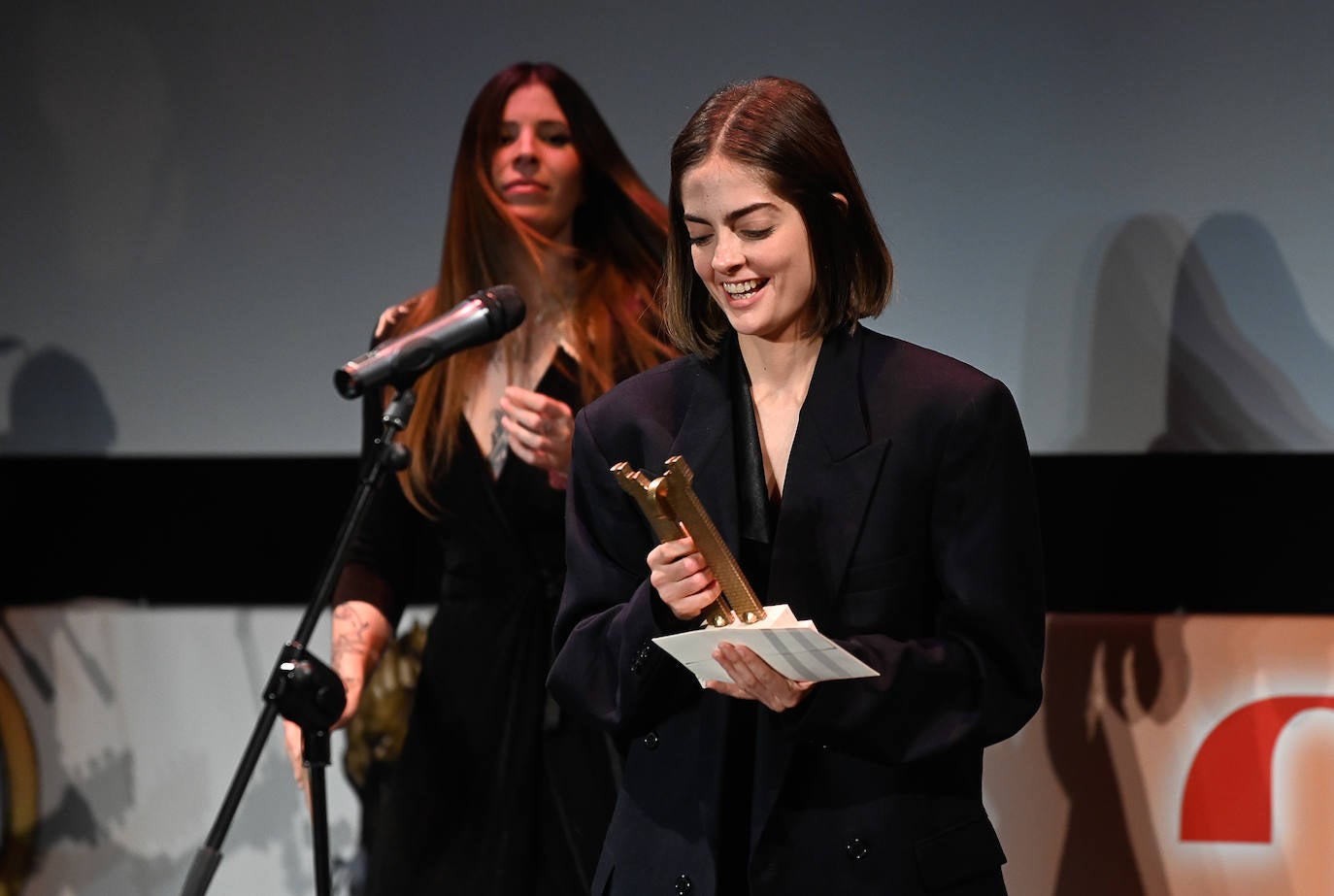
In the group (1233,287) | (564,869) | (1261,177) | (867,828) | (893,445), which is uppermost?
(1261,177)

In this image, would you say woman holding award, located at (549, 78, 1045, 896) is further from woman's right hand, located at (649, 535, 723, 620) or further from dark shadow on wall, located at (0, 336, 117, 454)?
dark shadow on wall, located at (0, 336, 117, 454)

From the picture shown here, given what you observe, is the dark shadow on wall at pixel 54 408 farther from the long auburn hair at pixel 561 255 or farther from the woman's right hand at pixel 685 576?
the woman's right hand at pixel 685 576

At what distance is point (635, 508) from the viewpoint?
1.52m

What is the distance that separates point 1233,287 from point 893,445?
1298 mm

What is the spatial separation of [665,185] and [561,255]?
1.41 feet

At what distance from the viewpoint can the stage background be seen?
8.12 feet

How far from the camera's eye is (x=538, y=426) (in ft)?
6.96

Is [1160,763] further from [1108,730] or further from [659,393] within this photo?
[659,393]

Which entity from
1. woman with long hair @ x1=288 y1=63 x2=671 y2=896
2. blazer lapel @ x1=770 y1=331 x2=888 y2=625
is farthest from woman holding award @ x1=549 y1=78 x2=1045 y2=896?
woman with long hair @ x1=288 y1=63 x2=671 y2=896

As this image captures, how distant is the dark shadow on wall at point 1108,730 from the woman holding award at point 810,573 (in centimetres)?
116

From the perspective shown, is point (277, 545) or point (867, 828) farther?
point (277, 545)

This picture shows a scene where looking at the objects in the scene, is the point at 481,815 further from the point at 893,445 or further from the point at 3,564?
the point at 3,564

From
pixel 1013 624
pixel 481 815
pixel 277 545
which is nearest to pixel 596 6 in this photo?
pixel 277 545

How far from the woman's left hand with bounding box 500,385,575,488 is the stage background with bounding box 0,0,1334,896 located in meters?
0.77
